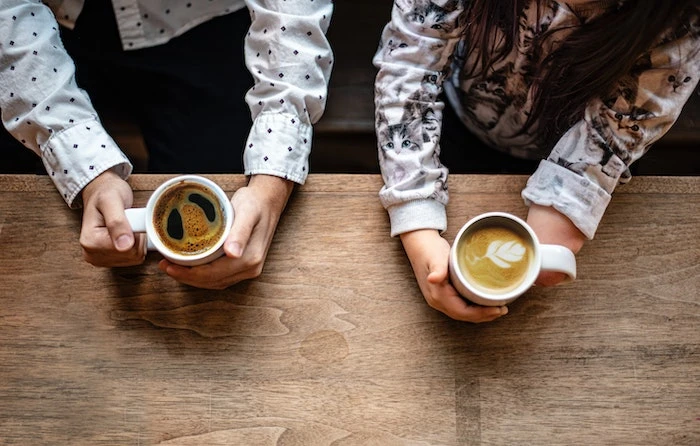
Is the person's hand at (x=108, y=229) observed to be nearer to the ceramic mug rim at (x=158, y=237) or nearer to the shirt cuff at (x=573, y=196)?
the ceramic mug rim at (x=158, y=237)

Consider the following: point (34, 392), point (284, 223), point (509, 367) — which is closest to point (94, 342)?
point (34, 392)

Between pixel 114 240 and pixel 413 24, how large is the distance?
0.51 m

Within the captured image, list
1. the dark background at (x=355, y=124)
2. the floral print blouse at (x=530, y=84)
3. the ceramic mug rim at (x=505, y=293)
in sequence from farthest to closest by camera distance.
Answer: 1. the dark background at (x=355, y=124)
2. the floral print blouse at (x=530, y=84)
3. the ceramic mug rim at (x=505, y=293)

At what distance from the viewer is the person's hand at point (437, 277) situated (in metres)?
0.75

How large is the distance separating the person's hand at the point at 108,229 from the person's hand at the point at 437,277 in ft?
1.19

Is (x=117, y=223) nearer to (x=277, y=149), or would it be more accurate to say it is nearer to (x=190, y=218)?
(x=190, y=218)

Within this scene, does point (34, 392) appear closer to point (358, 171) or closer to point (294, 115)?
point (294, 115)

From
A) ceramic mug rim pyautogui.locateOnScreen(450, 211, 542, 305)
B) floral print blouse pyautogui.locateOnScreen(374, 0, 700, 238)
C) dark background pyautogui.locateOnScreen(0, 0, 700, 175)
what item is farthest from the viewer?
dark background pyautogui.locateOnScreen(0, 0, 700, 175)

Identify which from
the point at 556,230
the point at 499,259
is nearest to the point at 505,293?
the point at 499,259

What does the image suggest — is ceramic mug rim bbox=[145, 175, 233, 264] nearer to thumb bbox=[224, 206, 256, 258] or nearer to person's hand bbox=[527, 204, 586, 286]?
thumb bbox=[224, 206, 256, 258]

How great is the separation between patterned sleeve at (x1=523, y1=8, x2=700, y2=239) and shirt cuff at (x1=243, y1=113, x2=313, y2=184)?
33 cm

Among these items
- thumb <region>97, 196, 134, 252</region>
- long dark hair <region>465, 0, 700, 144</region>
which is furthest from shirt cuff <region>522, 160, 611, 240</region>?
thumb <region>97, 196, 134, 252</region>

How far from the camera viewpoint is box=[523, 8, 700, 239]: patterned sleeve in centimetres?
79

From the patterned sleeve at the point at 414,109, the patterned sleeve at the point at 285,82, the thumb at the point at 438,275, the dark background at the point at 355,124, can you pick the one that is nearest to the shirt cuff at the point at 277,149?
the patterned sleeve at the point at 285,82
